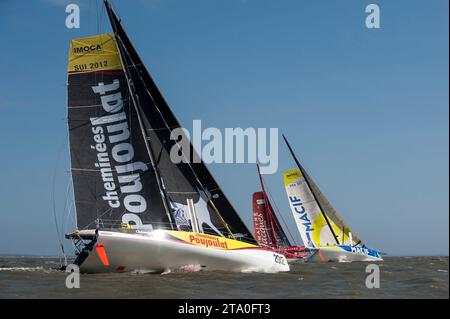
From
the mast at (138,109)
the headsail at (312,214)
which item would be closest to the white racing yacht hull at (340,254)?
the headsail at (312,214)

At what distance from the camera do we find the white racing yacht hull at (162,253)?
730 inches

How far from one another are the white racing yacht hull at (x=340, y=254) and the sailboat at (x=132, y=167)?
59.2 ft

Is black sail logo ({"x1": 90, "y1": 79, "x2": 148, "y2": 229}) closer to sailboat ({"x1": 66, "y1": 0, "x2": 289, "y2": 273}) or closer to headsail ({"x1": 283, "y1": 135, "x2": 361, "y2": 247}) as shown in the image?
sailboat ({"x1": 66, "y1": 0, "x2": 289, "y2": 273})

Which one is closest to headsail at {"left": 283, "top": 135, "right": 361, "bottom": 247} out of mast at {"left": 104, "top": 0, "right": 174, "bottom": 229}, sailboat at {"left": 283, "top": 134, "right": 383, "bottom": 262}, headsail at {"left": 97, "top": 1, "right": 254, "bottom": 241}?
sailboat at {"left": 283, "top": 134, "right": 383, "bottom": 262}

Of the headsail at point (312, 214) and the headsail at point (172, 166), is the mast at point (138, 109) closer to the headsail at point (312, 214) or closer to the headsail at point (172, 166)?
the headsail at point (172, 166)

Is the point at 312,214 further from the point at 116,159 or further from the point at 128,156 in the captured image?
the point at 116,159

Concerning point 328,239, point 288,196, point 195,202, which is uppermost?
point 195,202

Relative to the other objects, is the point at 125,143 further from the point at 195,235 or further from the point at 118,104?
the point at 195,235

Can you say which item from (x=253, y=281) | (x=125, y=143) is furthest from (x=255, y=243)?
(x=125, y=143)

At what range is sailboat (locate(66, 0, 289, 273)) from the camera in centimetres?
2130

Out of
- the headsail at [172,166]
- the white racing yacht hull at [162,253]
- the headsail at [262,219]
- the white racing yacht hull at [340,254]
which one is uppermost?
the headsail at [172,166]

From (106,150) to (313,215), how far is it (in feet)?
86.0
